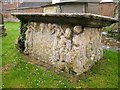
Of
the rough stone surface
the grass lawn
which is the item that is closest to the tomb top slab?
the rough stone surface

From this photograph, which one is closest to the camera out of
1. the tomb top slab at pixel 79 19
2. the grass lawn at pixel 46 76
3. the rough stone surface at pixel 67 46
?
the tomb top slab at pixel 79 19

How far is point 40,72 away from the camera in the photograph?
6.43 metres

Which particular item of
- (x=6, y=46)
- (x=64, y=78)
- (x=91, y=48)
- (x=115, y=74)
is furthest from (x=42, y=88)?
(x=6, y=46)

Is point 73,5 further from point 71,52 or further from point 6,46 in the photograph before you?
point 71,52

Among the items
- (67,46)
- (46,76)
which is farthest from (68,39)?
(46,76)

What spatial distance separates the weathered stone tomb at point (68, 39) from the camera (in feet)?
19.0

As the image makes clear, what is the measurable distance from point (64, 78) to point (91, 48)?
109cm

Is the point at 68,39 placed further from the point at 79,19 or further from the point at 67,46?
the point at 79,19

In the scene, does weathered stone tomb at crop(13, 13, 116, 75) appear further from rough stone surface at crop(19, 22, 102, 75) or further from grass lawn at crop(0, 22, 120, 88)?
grass lawn at crop(0, 22, 120, 88)

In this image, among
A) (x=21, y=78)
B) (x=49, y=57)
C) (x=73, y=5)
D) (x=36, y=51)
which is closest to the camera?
(x=21, y=78)

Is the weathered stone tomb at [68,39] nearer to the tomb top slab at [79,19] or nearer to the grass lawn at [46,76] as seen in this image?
the tomb top slab at [79,19]

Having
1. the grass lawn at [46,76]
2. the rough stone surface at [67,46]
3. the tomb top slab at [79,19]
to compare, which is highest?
the tomb top slab at [79,19]

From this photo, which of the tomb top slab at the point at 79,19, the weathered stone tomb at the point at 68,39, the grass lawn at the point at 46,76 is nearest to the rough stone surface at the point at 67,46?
the weathered stone tomb at the point at 68,39

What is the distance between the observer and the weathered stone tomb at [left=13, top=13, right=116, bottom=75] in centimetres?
580
